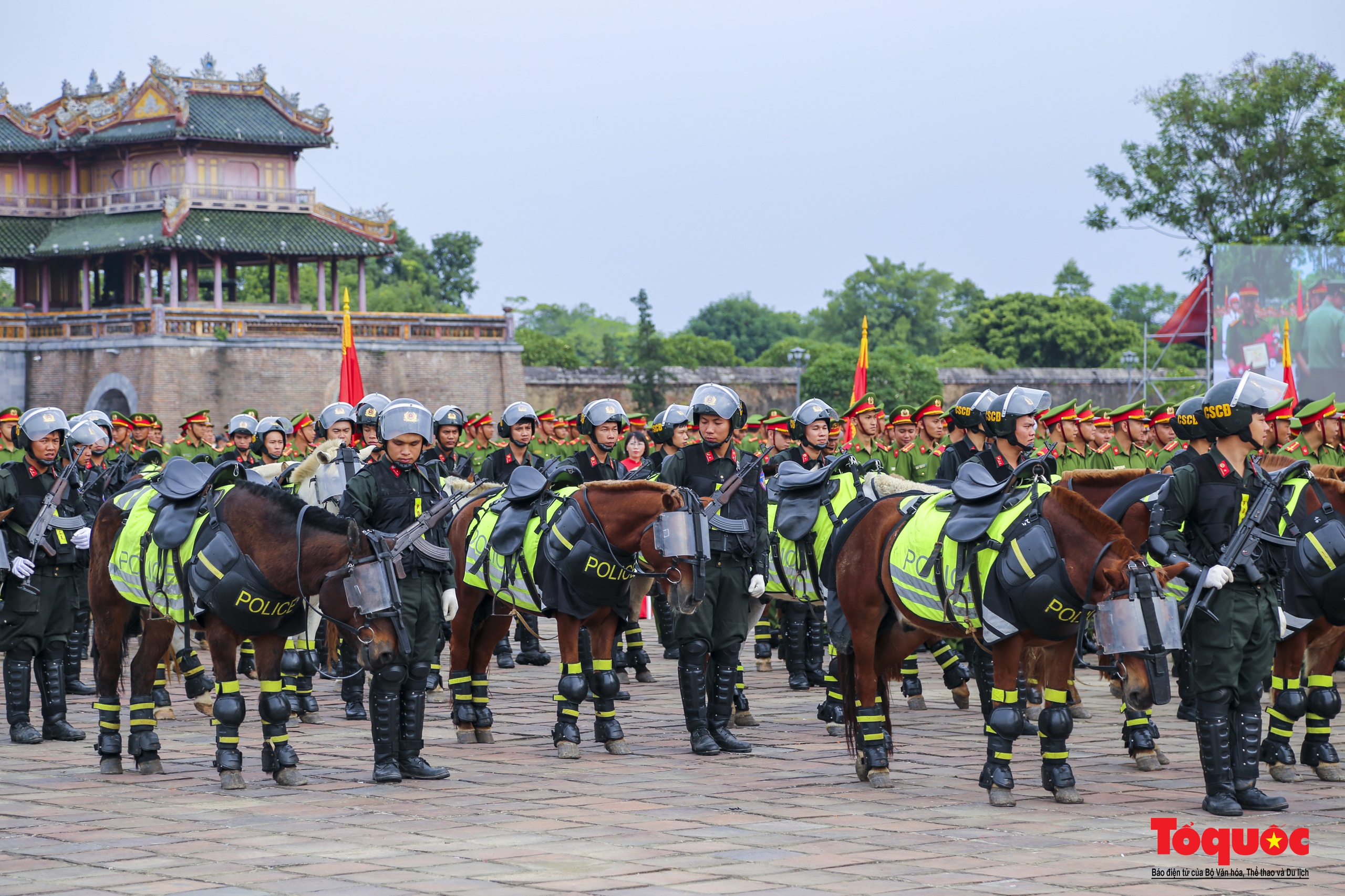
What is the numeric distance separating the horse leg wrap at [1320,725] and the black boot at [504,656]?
7.54m

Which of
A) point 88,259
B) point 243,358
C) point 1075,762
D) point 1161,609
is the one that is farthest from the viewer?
point 88,259

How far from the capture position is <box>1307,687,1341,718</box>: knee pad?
909 centimetres

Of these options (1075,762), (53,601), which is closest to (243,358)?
(53,601)

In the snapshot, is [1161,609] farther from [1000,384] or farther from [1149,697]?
[1000,384]

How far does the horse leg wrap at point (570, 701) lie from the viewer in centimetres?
1009

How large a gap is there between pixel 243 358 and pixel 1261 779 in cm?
3930

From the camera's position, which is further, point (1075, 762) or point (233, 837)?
point (1075, 762)

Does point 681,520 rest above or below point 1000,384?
below

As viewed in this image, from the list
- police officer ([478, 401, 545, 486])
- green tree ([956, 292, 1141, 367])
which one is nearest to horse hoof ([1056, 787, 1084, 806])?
police officer ([478, 401, 545, 486])

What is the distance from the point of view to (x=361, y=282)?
5112cm

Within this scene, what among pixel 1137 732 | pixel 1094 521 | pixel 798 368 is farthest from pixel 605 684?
pixel 798 368

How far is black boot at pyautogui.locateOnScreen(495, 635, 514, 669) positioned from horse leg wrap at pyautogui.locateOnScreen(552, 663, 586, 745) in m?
4.69

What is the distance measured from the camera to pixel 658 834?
7.71m

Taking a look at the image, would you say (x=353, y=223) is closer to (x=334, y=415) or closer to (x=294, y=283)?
(x=294, y=283)
